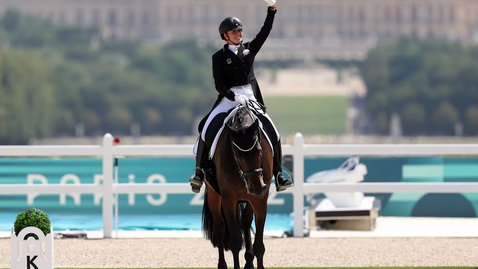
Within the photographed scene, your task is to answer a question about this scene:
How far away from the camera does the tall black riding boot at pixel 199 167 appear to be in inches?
370

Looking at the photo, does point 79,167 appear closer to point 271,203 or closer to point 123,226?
point 123,226

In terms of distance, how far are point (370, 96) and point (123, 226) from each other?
81734mm

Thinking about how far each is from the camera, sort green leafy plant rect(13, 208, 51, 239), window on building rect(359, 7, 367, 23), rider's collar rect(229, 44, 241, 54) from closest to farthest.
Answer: green leafy plant rect(13, 208, 51, 239) → rider's collar rect(229, 44, 241, 54) → window on building rect(359, 7, 367, 23)

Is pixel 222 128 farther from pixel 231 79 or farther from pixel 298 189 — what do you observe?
pixel 298 189

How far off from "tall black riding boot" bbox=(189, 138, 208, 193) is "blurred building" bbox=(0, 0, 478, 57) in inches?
4581

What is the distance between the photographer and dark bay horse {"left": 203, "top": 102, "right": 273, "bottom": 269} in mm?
8594

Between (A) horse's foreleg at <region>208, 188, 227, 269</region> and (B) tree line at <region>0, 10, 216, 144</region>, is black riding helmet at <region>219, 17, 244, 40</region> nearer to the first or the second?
(A) horse's foreleg at <region>208, 188, 227, 269</region>

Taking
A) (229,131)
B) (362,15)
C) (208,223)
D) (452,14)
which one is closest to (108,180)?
(208,223)

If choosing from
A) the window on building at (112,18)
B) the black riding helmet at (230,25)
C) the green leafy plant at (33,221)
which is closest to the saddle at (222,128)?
the black riding helmet at (230,25)

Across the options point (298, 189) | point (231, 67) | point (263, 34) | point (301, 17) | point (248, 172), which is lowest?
point (298, 189)

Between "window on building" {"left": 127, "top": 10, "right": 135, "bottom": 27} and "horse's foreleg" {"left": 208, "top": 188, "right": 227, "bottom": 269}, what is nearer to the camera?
"horse's foreleg" {"left": 208, "top": 188, "right": 227, "bottom": 269}

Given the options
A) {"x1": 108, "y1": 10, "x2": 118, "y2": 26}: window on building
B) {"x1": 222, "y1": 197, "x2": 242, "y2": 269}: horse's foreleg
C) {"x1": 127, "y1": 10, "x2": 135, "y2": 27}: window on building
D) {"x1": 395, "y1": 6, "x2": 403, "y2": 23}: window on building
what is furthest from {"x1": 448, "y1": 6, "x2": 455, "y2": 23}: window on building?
{"x1": 222, "y1": 197, "x2": 242, "y2": 269}: horse's foreleg

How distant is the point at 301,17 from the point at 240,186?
125 meters

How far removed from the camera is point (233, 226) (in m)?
9.06
